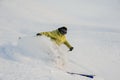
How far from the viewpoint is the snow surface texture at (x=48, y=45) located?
699cm

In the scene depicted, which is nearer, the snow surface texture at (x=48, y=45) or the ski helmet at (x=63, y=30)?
the snow surface texture at (x=48, y=45)

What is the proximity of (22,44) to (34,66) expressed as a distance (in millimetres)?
1943

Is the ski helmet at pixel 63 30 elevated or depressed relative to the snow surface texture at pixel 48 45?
elevated

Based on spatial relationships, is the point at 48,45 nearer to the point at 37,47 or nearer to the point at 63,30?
the point at 37,47

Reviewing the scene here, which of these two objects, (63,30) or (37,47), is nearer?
(37,47)

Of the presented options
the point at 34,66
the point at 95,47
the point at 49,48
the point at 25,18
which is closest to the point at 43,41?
the point at 49,48

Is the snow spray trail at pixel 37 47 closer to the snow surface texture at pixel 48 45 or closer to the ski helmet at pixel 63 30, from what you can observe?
the snow surface texture at pixel 48 45

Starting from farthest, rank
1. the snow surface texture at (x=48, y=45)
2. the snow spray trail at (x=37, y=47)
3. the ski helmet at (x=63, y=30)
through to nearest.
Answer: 1. the ski helmet at (x=63, y=30)
2. the snow spray trail at (x=37, y=47)
3. the snow surface texture at (x=48, y=45)

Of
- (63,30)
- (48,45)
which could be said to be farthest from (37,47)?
(63,30)

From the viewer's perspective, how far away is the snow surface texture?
6.99 m

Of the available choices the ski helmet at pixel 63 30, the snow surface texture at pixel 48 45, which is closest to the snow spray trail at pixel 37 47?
the snow surface texture at pixel 48 45

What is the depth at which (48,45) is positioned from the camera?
909 cm

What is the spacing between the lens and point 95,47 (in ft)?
42.0

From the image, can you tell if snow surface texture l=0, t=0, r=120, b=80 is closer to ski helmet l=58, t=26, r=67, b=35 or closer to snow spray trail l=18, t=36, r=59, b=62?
snow spray trail l=18, t=36, r=59, b=62
